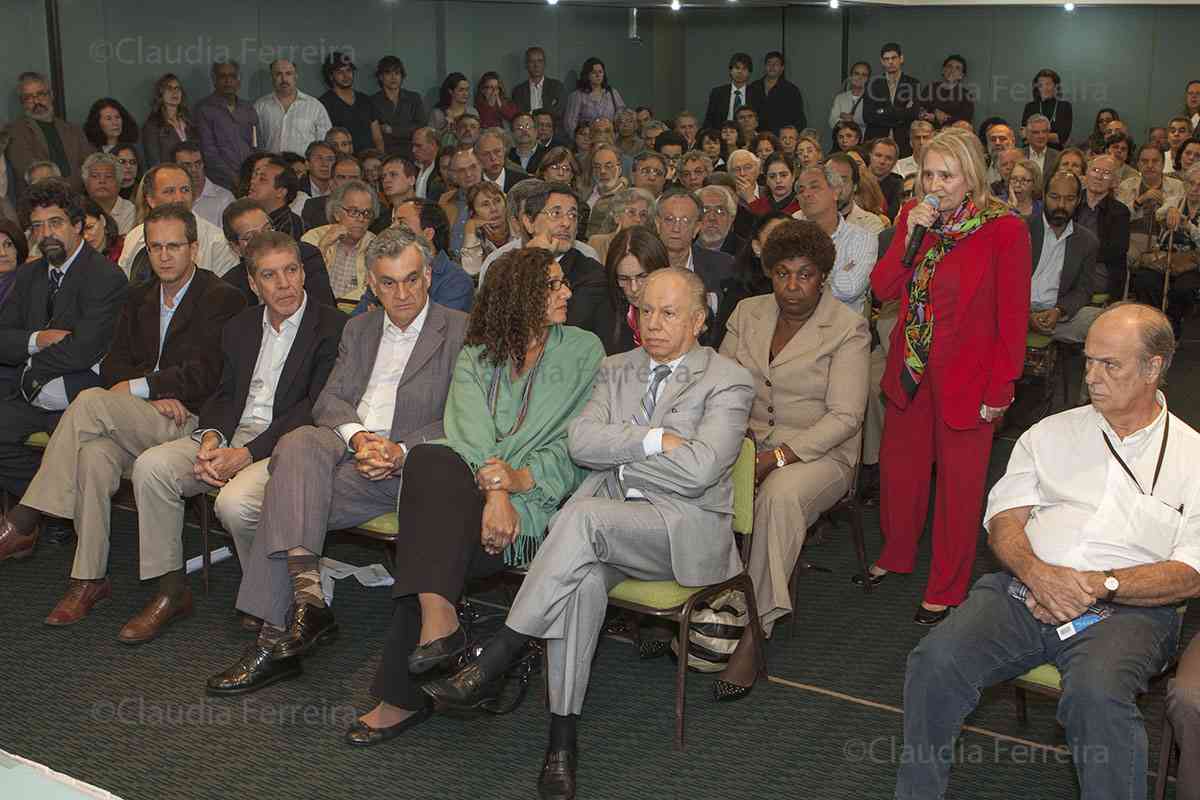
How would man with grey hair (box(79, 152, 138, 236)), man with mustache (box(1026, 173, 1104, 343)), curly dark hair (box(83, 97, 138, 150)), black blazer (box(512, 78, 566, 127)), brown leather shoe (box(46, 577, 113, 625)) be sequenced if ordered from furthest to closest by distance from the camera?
1. black blazer (box(512, 78, 566, 127))
2. curly dark hair (box(83, 97, 138, 150))
3. man with grey hair (box(79, 152, 138, 236))
4. man with mustache (box(1026, 173, 1104, 343))
5. brown leather shoe (box(46, 577, 113, 625))

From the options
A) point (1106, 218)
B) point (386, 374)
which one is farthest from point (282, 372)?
point (1106, 218)

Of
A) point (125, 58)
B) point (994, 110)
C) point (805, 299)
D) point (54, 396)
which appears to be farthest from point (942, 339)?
point (994, 110)

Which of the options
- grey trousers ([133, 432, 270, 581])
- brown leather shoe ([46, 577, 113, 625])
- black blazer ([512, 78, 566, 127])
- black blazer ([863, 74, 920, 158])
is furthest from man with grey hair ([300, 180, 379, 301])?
black blazer ([863, 74, 920, 158])

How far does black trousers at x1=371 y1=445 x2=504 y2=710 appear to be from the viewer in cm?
322

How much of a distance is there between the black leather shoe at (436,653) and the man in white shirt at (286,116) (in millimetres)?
6824

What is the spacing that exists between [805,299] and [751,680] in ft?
3.96

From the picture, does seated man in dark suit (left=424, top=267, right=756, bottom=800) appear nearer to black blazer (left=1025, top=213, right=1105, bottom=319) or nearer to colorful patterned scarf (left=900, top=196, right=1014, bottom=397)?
colorful patterned scarf (left=900, top=196, right=1014, bottom=397)

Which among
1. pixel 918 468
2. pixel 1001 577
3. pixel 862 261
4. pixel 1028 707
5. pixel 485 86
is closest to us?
pixel 1001 577

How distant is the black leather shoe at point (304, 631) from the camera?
11.8 feet

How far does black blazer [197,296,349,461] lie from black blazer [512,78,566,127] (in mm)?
7728

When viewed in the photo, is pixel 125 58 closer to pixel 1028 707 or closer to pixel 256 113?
pixel 256 113

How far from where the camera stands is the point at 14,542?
447 centimetres

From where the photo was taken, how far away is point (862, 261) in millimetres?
5004

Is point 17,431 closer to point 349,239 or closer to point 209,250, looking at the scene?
point 209,250
